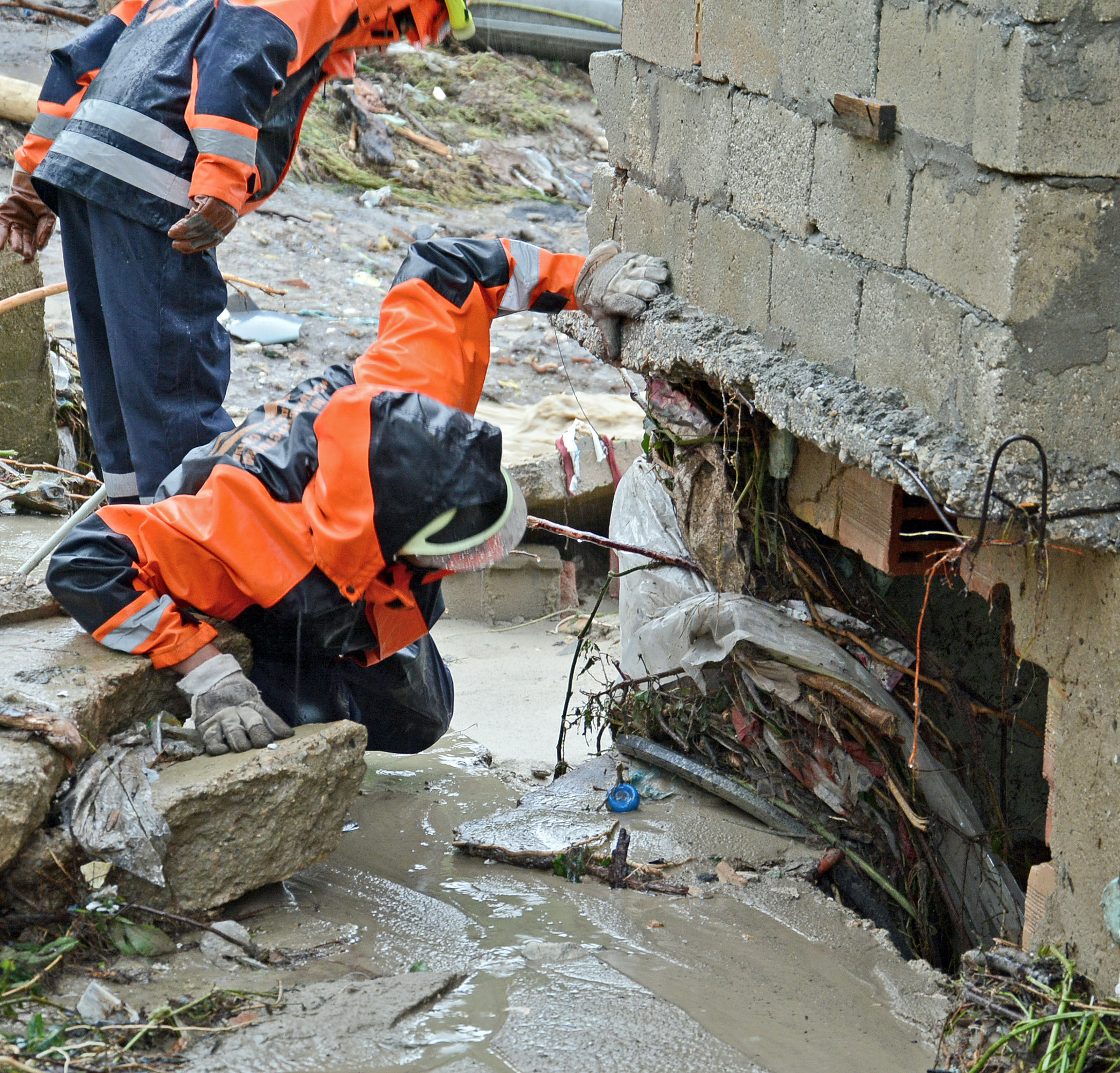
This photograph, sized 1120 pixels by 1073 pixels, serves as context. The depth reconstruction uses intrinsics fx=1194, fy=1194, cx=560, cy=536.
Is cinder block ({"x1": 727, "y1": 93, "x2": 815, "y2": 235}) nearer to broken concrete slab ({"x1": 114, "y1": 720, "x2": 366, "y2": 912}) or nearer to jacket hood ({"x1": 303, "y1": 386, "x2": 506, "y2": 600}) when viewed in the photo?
jacket hood ({"x1": 303, "y1": 386, "x2": 506, "y2": 600})

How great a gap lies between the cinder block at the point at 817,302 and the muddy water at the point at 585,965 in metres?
1.41

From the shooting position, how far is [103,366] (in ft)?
13.5

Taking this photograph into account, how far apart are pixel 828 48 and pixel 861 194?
1.24 ft

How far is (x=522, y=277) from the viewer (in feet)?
12.2

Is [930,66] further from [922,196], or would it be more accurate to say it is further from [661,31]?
[661,31]

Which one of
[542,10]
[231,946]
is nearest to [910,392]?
[231,946]

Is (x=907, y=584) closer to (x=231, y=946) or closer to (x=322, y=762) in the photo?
(x=322, y=762)

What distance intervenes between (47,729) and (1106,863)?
90.8 inches

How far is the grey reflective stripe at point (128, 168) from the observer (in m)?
3.75

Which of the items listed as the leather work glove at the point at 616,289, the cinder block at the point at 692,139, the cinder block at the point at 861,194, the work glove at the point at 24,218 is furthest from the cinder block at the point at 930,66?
the work glove at the point at 24,218

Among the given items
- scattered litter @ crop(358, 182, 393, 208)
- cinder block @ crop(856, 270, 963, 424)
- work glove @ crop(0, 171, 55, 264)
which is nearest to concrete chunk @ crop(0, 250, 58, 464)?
work glove @ crop(0, 171, 55, 264)

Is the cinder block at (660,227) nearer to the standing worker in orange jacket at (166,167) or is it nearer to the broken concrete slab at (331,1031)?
the standing worker in orange jacket at (166,167)

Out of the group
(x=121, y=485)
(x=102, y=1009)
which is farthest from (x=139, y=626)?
(x=121, y=485)

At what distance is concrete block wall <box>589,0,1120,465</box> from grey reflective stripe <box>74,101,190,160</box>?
5.10ft
